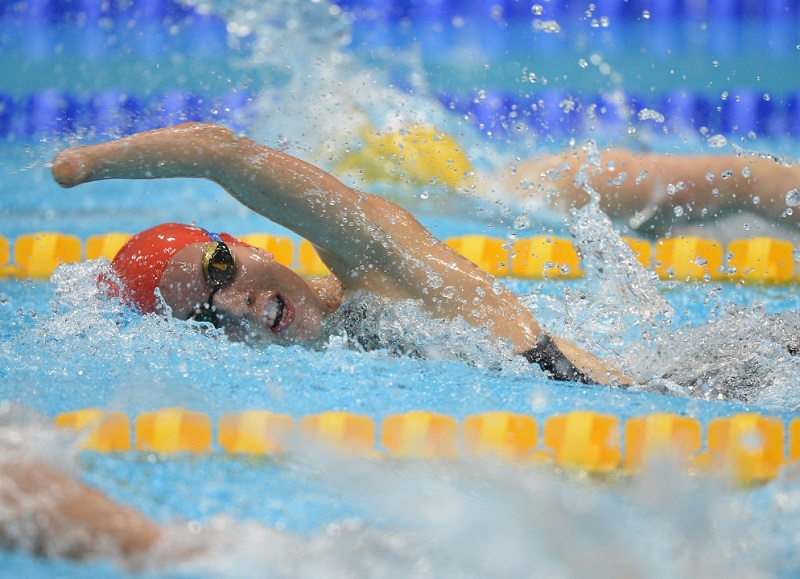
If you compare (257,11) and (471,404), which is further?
(257,11)

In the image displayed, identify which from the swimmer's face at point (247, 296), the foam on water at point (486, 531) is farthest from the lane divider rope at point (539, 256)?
the foam on water at point (486, 531)

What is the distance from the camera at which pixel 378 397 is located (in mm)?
2174

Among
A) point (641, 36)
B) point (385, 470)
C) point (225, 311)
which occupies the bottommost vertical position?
point (385, 470)

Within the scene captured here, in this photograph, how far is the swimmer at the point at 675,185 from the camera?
10.1ft

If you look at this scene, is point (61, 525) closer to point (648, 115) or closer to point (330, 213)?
point (330, 213)

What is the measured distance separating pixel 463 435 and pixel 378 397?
26cm

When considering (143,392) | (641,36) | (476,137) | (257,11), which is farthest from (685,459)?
(641,36)

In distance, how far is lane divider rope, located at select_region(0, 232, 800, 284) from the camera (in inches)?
146

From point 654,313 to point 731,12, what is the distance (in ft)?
12.7

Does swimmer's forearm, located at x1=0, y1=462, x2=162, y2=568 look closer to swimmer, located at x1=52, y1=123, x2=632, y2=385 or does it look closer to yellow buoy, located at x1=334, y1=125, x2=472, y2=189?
swimmer, located at x1=52, y1=123, x2=632, y2=385

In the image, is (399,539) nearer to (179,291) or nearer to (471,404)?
(471,404)

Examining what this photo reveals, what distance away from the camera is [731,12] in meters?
5.75

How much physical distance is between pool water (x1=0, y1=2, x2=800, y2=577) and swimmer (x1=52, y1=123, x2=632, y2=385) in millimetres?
70

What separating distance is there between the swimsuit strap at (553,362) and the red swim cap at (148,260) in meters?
0.78
